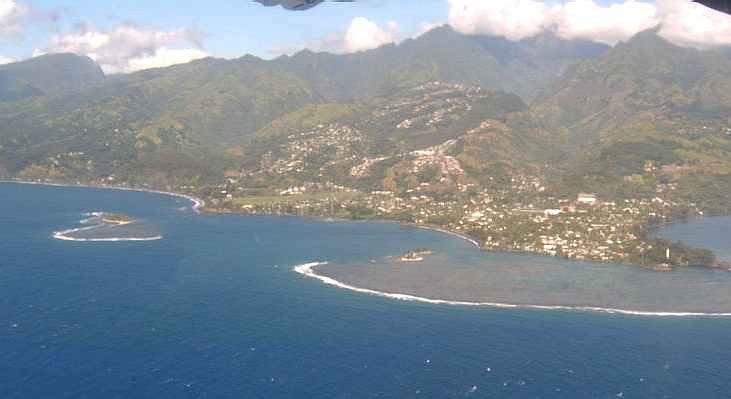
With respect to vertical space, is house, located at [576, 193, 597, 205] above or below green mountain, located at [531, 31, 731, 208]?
below

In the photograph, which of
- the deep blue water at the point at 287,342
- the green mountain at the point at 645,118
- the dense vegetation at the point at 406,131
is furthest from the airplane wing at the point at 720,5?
the green mountain at the point at 645,118

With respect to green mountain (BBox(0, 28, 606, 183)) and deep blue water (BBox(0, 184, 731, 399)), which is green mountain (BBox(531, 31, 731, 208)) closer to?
green mountain (BBox(0, 28, 606, 183))

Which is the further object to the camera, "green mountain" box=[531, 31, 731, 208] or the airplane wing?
"green mountain" box=[531, 31, 731, 208]

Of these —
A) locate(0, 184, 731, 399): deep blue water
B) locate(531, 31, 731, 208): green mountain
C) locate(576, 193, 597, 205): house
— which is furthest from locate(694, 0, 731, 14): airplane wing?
locate(531, 31, 731, 208): green mountain

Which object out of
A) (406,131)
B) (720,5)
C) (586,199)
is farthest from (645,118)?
(720,5)

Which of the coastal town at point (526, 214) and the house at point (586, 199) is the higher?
the house at point (586, 199)

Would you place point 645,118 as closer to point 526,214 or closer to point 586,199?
point 586,199

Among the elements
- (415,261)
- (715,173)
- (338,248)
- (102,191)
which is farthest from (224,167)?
(715,173)

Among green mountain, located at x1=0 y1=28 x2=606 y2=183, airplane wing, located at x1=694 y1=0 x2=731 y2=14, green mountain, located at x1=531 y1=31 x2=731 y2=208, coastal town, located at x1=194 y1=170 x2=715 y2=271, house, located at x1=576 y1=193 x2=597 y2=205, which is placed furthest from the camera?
green mountain, located at x1=0 y1=28 x2=606 y2=183

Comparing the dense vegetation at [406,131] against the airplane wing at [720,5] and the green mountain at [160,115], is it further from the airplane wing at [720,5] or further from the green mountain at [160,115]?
the airplane wing at [720,5]
